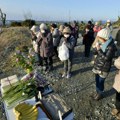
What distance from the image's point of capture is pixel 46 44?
8.69 meters

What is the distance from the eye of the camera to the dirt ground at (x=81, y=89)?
20.8ft

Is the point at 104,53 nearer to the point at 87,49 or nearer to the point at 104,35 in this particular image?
the point at 104,35

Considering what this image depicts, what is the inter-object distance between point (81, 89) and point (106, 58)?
2122mm

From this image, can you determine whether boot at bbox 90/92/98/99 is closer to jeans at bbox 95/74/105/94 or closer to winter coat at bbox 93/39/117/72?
jeans at bbox 95/74/105/94

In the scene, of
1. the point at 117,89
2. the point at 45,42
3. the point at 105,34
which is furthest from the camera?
the point at 45,42

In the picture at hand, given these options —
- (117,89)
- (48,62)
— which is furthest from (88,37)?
(117,89)

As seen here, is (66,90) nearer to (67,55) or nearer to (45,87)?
(67,55)

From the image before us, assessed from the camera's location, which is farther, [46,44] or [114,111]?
[46,44]

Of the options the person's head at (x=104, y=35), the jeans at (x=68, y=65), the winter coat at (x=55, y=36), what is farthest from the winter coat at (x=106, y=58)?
the winter coat at (x=55, y=36)

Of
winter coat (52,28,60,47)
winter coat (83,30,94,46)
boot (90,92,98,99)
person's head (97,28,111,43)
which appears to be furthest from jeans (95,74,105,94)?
winter coat (83,30,94,46)

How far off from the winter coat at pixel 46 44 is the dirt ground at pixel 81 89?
90 cm

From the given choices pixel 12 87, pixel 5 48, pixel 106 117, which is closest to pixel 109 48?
pixel 106 117

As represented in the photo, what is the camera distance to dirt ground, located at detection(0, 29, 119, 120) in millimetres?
6352

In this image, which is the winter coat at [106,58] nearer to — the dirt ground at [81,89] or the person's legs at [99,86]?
the person's legs at [99,86]
